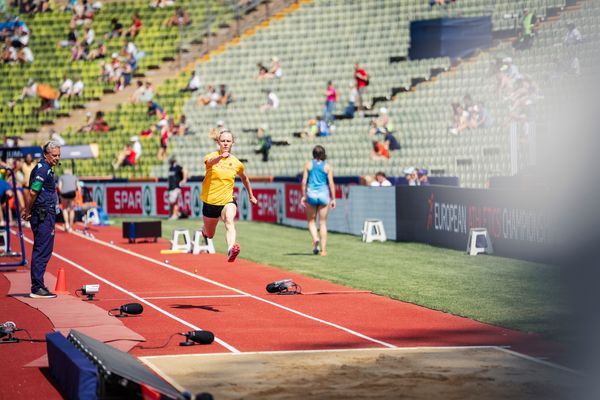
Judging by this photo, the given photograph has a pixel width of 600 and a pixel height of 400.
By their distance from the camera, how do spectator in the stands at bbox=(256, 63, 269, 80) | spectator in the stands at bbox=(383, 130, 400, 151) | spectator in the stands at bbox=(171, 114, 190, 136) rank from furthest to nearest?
→ spectator in the stands at bbox=(256, 63, 269, 80) < spectator in the stands at bbox=(171, 114, 190, 136) < spectator in the stands at bbox=(383, 130, 400, 151)

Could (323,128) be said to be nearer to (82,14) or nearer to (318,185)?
(318,185)

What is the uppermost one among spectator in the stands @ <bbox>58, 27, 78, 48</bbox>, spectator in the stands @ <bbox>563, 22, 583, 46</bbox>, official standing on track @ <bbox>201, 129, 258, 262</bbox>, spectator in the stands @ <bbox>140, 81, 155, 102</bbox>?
spectator in the stands @ <bbox>58, 27, 78, 48</bbox>

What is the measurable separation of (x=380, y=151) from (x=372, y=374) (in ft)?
88.1

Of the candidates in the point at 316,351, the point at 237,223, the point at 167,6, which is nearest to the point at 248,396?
the point at 316,351

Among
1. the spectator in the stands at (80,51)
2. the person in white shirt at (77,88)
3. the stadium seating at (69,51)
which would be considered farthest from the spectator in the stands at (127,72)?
the spectator in the stands at (80,51)

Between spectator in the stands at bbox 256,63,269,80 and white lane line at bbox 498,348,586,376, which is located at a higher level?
spectator in the stands at bbox 256,63,269,80

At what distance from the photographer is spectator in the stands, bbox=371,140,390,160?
36781 millimetres

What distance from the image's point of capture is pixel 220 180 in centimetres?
1641

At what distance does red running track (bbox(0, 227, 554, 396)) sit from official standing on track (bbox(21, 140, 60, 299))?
112 centimetres

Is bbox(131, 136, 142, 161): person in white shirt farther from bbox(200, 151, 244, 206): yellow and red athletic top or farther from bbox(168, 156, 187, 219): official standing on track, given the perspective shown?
bbox(200, 151, 244, 206): yellow and red athletic top

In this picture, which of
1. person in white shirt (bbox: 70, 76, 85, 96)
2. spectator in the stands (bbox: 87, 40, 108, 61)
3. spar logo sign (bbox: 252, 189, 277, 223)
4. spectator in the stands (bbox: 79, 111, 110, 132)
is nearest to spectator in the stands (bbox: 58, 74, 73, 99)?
person in white shirt (bbox: 70, 76, 85, 96)

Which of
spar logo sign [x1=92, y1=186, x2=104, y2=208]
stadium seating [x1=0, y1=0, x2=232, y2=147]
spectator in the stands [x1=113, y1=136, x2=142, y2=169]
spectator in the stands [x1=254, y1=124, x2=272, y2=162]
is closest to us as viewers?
spectator in the stands [x1=254, y1=124, x2=272, y2=162]

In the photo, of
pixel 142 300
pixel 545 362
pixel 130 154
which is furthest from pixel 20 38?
pixel 545 362

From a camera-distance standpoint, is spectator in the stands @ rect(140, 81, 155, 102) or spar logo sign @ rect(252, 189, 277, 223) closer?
spar logo sign @ rect(252, 189, 277, 223)
